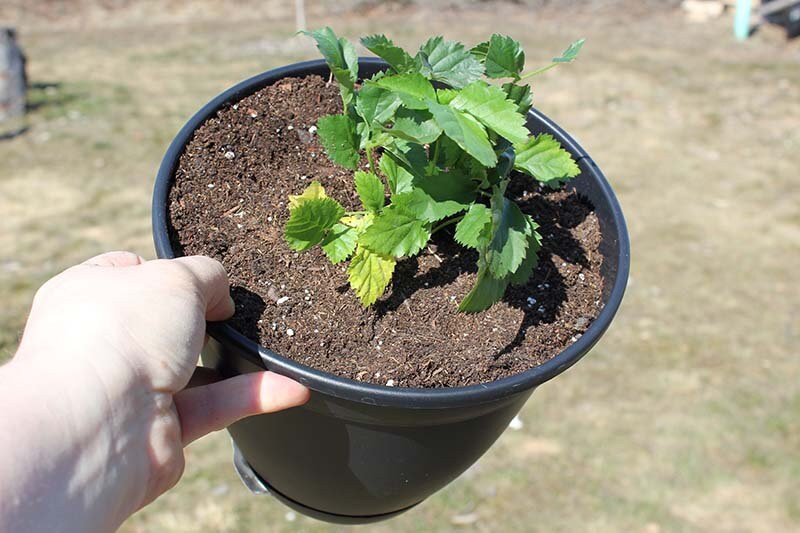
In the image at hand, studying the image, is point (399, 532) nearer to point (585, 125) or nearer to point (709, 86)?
point (585, 125)

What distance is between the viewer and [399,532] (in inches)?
95.0

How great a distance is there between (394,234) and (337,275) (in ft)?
0.41

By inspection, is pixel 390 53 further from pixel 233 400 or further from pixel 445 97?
pixel 233 400

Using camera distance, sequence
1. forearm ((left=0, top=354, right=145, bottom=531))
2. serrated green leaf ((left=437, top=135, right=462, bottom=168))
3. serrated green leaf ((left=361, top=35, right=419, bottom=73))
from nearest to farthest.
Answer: forearm ((left=0, top=354, right=145, bottom=531)) < serrated green leaf ((left=361, top=35, right=419, bottom=73)) < serrated green leaf ((left=437, top=135, right=462, bottom=168))

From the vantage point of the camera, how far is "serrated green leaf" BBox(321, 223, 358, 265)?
3.22 ft

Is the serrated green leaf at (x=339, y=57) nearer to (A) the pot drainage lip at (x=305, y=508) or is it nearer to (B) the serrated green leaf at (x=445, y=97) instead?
(B) the serrated green leaf at (x=445, y=97)

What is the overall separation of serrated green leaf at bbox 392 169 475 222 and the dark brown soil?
0.11 metres

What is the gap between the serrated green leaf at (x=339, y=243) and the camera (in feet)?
3.22

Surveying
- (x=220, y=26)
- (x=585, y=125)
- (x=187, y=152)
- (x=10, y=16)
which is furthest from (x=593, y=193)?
(x=10, y=16)

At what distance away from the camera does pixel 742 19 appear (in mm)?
5797

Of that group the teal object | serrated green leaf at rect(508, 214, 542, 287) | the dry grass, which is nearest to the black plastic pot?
serrated green leaf at rect(508, 214, 542, 287)

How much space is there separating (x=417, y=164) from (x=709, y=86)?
4.83m

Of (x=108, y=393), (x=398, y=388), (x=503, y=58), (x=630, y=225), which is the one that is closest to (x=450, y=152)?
(x=503, y=58)

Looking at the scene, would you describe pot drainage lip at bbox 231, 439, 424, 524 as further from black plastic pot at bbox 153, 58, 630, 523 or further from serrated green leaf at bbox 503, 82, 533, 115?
serrated green leaf at bbox 503, 82, 533, 115
